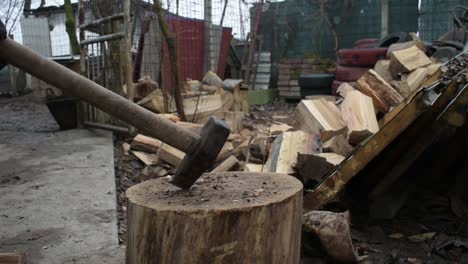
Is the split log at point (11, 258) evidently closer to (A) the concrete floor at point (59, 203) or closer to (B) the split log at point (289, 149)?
(A) the concrete floor at point (59, 203)

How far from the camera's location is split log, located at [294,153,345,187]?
3.02 metres

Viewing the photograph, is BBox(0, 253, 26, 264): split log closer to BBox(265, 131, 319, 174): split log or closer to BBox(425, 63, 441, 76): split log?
BBox(265, 131, 319, 174): split log

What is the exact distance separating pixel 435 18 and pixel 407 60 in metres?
4.96

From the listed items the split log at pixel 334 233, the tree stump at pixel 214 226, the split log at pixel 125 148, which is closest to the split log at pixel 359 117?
the split log at pixel 334 233

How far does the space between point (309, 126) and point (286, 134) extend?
367 mm

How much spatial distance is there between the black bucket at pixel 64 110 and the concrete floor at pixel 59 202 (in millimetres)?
1076

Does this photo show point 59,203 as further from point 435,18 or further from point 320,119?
point 435,18

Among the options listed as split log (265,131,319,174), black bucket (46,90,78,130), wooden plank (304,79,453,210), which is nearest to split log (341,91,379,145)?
split log (265,131,319,174)

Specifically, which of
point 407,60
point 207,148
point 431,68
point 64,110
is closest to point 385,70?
point 407,60

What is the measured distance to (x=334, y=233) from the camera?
2.52 m

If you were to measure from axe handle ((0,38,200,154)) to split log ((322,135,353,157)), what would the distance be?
6.20ft

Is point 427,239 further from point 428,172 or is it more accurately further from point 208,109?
point 208,109

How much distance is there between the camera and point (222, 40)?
32.8 ft

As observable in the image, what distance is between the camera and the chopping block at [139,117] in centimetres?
162
